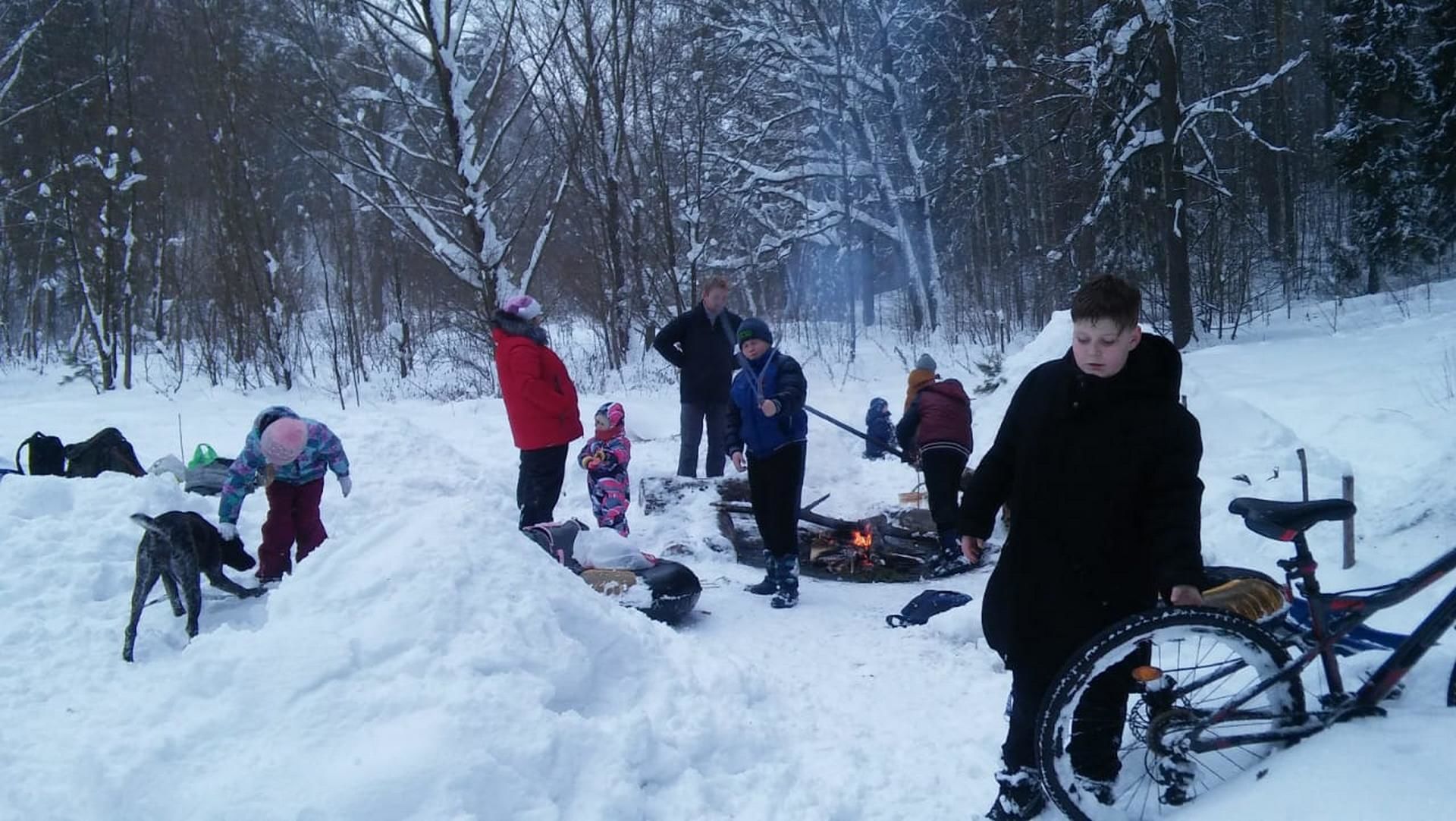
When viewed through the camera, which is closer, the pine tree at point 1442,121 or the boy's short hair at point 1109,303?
the boy's short hair at point 1109,303

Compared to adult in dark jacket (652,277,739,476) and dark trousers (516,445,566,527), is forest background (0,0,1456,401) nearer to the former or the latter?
adult in dark jacket (652,277,739,476)

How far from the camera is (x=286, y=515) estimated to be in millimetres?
5684

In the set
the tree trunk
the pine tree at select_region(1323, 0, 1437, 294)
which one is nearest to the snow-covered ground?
the tree trunk

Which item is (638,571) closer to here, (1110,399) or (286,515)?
(286,515)

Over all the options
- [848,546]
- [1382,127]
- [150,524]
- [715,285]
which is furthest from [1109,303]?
[1382,127]

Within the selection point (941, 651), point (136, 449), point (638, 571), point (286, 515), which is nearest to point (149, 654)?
point (286, 515)

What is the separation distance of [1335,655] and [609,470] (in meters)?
4.95

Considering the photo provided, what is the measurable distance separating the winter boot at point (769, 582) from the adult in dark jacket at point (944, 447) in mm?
1478

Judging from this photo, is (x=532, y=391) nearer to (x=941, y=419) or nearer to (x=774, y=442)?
(x=774, y=442)

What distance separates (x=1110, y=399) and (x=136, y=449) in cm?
934

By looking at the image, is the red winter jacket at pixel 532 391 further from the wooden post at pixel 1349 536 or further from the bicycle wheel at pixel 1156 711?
the wooden post at pixel 1349 536

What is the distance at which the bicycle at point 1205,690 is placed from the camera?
243 cm

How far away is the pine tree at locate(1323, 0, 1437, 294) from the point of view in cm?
1833

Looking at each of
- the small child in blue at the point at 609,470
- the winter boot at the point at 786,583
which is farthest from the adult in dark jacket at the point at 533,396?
the winter boot at the point at 786,583
